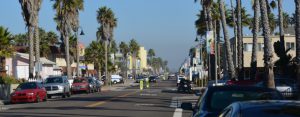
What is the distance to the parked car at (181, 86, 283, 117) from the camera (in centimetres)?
1109

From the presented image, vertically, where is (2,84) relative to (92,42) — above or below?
below

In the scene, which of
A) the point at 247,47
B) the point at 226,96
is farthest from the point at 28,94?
the point at 247,47

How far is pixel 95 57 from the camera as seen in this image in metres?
106

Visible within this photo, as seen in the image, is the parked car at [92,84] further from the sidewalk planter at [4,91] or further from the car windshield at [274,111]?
the car windshield at [274,111]

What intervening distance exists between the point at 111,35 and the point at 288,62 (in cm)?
5933

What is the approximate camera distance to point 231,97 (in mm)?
11484

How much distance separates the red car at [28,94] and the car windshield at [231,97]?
89.5 feet

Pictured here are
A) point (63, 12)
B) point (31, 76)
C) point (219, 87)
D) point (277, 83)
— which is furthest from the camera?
point (63, 12)

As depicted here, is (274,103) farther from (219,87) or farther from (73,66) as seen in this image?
(73,66)

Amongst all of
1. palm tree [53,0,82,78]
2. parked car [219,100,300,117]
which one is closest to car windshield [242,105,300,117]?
parked car [219,100,300,117]

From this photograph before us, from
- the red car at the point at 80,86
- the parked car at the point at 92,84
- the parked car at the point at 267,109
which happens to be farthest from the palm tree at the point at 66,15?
the parked car at the point at 267,109

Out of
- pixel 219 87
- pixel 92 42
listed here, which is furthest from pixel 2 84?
pixel 92 42

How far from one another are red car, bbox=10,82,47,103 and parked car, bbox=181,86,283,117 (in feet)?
88.5

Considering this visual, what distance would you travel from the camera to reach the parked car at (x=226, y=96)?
11086mm
